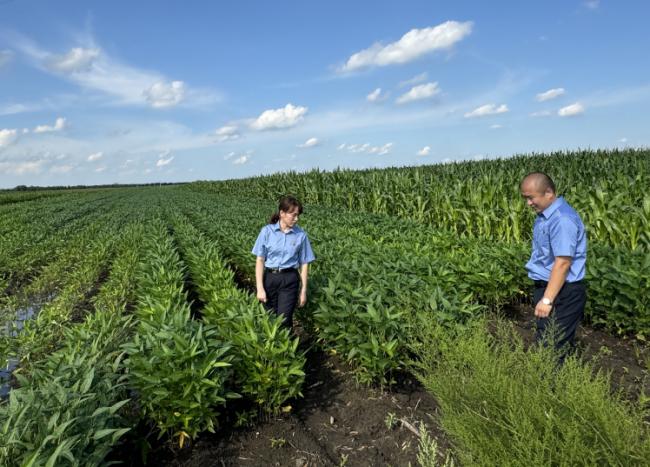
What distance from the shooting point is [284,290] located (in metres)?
5.11

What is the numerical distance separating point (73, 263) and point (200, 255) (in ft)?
19.0

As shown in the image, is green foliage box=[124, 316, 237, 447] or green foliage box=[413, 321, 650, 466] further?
green foliage box=[124, 316, 237, 447]

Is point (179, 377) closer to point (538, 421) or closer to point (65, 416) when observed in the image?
point (65, 416)

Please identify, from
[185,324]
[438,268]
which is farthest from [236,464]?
[438,268]

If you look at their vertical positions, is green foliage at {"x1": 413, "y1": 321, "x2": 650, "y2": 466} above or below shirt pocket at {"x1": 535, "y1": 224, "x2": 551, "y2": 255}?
below

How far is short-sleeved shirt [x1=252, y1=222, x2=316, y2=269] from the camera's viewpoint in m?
4.93

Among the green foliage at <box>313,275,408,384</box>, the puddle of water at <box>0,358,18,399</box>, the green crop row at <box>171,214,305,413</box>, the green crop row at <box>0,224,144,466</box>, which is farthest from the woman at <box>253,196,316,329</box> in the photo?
the puddle of water at <box>0,358,18,399</box>

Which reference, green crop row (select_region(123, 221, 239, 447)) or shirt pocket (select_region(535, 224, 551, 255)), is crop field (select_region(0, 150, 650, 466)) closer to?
green crop row (select_region(123, 221, 239, 447))

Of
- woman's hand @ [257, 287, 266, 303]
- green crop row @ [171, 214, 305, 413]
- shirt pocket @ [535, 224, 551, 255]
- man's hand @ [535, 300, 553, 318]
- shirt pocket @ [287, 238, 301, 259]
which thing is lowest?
green crop row @ [171, 214, 305, 413]

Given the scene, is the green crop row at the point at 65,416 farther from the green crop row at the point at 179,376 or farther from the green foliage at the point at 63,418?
the green crop row at the point at 179,376

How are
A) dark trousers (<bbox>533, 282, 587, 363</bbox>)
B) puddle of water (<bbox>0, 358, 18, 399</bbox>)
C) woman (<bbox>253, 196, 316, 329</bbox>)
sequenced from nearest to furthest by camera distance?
1. dark trousers (<bbox>533, 282, 587, 363</bbox>)
2. puddle of water (<bbox>0, 358, 18, 399</bbox>)
3. woman (<bbox>253, 196, 316, 329</bbox>)

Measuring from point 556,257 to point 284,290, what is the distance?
9.69 feet

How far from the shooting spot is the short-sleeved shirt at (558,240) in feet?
11.1

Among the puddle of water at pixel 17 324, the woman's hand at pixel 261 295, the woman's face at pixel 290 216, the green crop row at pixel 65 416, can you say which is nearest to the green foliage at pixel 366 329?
the woman's hand at pixel 261 295
